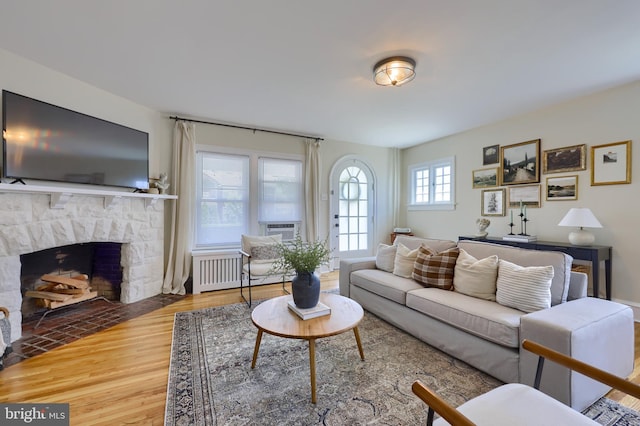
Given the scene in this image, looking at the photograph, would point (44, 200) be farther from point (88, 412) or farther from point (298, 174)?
point (298, 174)

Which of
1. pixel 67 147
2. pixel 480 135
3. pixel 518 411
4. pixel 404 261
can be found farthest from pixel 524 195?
pixel 67 147

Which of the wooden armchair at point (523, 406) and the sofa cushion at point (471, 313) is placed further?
the sofa cushion at point (471, 313)

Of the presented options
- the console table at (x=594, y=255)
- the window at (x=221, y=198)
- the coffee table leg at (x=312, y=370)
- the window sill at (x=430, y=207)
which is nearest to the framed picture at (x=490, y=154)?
the window sill at (x=430, y=207)

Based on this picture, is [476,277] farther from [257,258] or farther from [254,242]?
[254,242]

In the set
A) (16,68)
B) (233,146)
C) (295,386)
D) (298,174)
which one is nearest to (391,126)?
(298,174)

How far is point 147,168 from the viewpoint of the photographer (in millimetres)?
3486

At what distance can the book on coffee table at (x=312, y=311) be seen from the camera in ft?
6.30

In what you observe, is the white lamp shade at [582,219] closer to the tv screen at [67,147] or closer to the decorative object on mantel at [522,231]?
the decorative object on mantel at [522,231]

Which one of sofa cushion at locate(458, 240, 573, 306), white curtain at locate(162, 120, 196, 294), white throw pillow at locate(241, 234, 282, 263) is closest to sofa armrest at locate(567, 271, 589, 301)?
sofa cushion at locate(458, 240, 573, 306)

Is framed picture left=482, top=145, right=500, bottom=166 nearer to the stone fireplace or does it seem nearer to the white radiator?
the white radiator

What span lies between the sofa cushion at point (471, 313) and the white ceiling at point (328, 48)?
2029 millimetres

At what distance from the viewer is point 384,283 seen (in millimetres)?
2730

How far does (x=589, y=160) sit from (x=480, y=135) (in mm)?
1417

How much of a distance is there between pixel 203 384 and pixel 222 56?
2.55 meters
